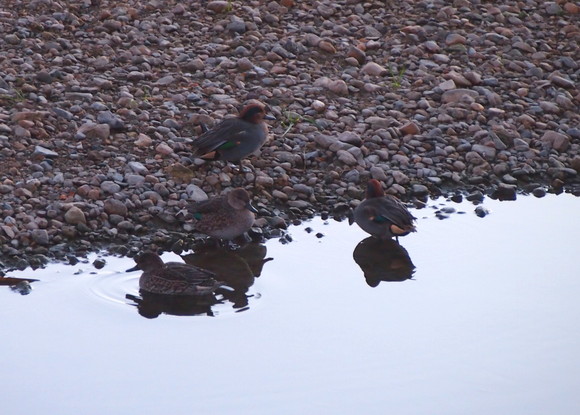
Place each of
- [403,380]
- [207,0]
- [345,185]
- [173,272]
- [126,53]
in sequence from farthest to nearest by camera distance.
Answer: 1. [207,0]
2. [126,53]
3. [345,185]
4. [173,272]
5. [403,380]

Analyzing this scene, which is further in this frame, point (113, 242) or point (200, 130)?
point (200, 130)

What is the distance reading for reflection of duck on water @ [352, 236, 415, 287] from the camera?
857 centimetres

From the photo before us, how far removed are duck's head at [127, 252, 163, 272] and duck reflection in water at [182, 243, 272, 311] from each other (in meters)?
0.52

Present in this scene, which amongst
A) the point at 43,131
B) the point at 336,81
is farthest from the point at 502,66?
the point at 43,131

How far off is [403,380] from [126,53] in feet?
19.0

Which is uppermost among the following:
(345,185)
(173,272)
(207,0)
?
(207,0)

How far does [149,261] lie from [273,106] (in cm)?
319

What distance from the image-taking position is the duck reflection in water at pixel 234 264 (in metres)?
8.20

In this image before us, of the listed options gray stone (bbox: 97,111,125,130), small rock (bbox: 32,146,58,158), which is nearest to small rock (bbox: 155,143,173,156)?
gray stone (bbox: 97,111,125,130)

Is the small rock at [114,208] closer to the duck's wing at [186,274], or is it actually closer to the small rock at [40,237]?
the small rock at [40,237]

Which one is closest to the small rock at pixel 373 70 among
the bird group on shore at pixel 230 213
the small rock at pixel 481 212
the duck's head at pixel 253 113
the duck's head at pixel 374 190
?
the bird group on shore at pixel 230 213

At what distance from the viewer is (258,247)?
8.91 m

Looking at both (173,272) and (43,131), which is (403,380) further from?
(43,131)

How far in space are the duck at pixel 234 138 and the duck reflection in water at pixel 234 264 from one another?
3.31 ft
